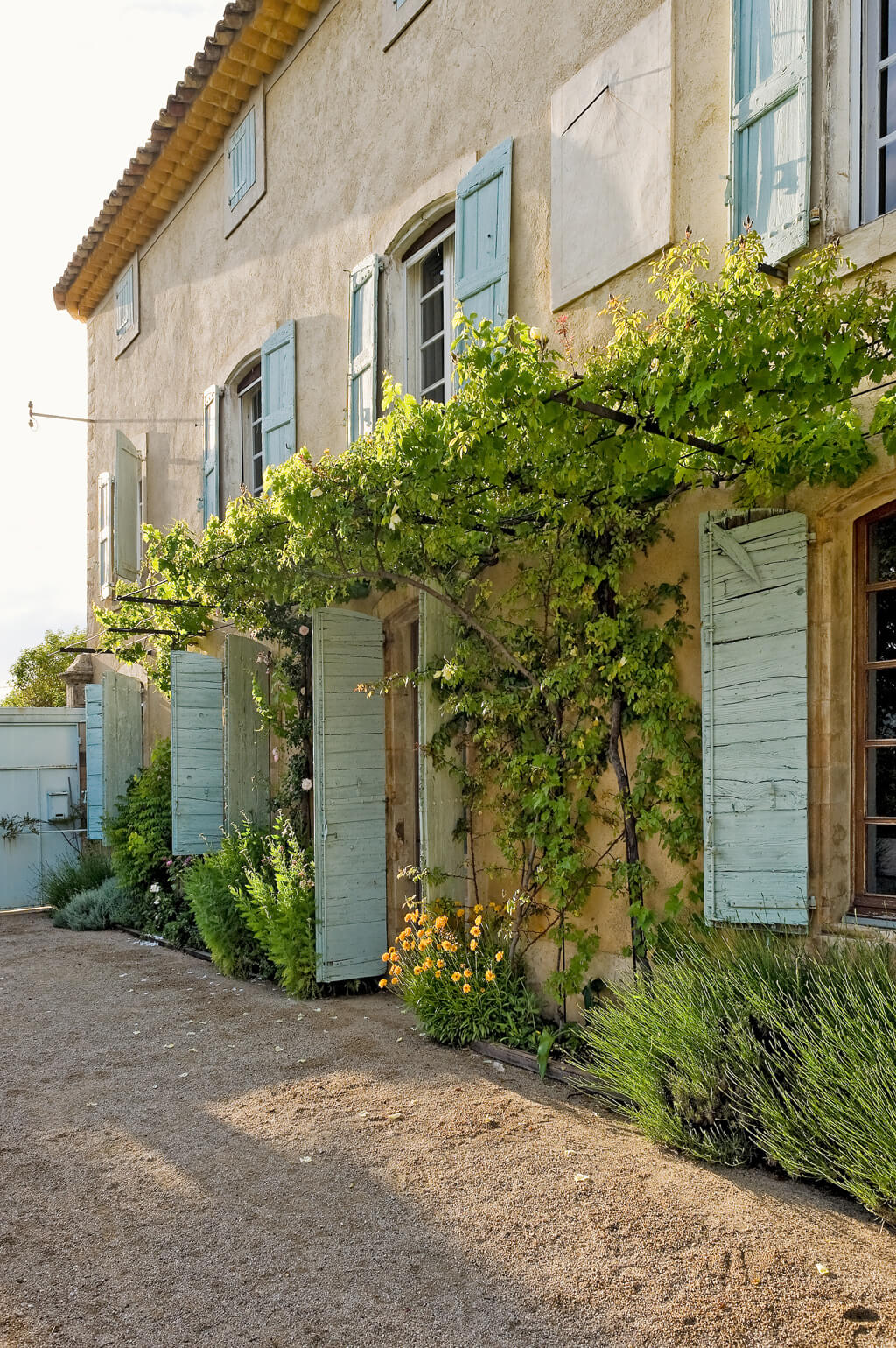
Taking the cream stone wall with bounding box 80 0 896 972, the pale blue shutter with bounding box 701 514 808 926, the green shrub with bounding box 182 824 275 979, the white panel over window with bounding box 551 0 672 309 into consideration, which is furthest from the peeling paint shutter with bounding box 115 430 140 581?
the pale blue shutter with bounding box 701 514 808 926

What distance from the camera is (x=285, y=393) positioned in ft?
27.5

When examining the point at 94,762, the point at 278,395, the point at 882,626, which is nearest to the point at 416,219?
the point at 278,395

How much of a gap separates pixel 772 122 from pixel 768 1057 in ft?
12.3

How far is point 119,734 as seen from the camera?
10891mm

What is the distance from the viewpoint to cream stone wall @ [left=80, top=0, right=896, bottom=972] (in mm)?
4172

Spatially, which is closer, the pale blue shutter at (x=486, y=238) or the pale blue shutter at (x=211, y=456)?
the pale blue shutter at (x=486, y=238)

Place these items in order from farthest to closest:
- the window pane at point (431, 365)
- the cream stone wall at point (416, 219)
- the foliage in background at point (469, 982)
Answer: the window pane at point (431, 365)
the foliage in background at point (469, 982)
the cream stone wall at point (416, 219)

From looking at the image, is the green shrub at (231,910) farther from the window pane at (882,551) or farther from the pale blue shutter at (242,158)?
the pale blue shutter at (242,158)

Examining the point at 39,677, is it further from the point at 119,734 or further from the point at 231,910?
the point at 231,910

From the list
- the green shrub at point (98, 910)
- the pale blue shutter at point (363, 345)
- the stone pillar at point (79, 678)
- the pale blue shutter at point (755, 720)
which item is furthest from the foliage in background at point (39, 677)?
the pale blue shutter at point (755, 720)

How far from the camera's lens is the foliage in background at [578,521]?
10.8 ft

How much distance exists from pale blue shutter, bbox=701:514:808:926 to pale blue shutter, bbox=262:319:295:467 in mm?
4780

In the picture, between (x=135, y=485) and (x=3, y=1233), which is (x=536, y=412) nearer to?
(x=3, y=1233)

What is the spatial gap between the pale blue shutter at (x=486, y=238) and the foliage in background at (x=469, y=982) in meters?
3.42
